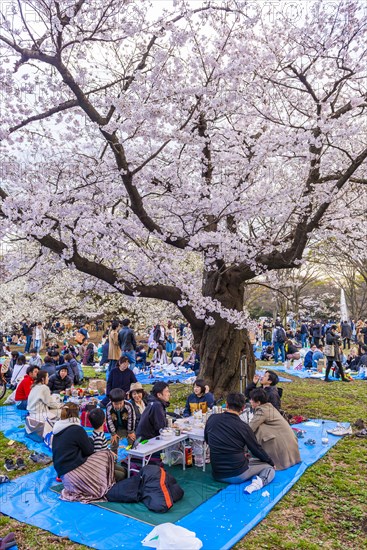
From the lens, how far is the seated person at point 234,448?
5.26 m

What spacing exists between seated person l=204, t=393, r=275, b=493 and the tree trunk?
4156 millimetres

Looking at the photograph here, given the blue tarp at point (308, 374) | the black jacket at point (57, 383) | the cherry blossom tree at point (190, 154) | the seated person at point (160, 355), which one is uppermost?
the cherry blossom tree at point (190, 154)

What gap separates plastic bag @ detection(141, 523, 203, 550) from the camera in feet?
12.4

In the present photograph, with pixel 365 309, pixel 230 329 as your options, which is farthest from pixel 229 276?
pixel 365 309

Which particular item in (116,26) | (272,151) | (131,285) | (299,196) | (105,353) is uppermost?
(116,26)

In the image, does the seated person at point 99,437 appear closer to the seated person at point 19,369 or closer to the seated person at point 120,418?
the seated person at point 120,418

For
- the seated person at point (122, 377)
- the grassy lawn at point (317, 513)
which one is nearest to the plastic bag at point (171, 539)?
the grassy lawn at point (317, 513)

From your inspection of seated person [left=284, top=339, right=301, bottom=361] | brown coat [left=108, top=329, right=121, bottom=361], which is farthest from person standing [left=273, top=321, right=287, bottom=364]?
brown coat [left=108, top=329, right=121, bottom=361]

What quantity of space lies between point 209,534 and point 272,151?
6569 millimetres

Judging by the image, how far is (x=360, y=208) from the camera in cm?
1075

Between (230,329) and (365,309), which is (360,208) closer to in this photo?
(230,329)

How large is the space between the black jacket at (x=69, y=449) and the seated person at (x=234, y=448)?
5.05 feet

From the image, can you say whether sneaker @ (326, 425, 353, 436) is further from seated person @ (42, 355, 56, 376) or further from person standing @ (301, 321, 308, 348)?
person standing @ (301, 321, 308, 348)

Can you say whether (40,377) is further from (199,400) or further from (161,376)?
(161,376)
